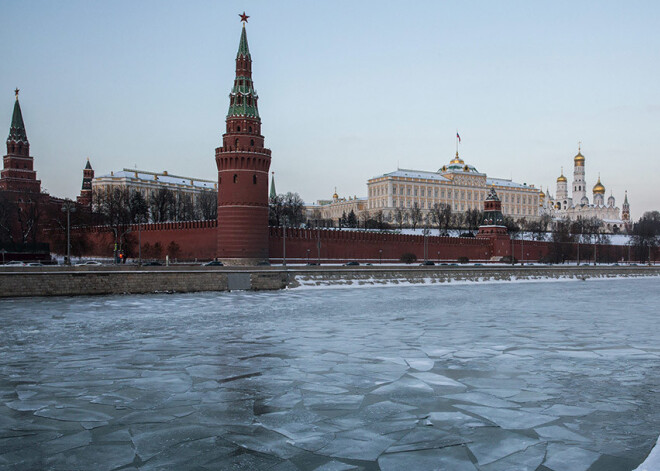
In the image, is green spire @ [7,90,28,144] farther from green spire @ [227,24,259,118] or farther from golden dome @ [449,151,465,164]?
golden dome @ [449,151,465,164]

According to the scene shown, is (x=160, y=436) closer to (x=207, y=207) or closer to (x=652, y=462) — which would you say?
(x=652, y=462)

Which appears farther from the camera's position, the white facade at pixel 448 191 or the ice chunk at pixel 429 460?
the white facade at pixel 448 191

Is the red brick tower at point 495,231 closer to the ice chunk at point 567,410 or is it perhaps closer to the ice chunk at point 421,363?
the ice chunk at point 421,363

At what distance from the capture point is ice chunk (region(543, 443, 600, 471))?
5254 mm

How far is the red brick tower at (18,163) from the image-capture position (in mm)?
62375

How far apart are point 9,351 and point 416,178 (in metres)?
99.9

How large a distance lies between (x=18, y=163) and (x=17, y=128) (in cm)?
422

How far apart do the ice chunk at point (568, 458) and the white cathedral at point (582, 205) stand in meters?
139

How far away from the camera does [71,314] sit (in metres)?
17.1

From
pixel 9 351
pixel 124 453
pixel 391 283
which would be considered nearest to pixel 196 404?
pixel 124 453

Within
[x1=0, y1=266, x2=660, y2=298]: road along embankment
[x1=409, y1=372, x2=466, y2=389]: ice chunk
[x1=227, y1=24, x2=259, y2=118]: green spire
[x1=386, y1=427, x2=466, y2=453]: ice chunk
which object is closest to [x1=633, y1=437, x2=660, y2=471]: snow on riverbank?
[x1=386, y1=427, x2=466, y2=453]: ice chunk

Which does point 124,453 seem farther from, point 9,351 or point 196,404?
point 9,351

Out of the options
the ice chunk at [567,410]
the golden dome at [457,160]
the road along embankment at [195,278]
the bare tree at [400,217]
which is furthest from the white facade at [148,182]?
the ice chunk at [567,410]

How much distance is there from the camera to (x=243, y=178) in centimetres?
4156
